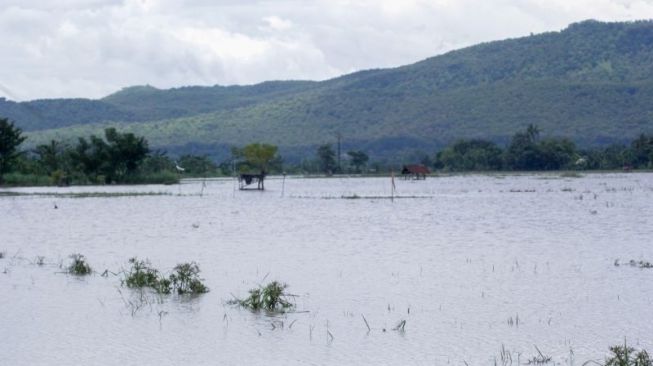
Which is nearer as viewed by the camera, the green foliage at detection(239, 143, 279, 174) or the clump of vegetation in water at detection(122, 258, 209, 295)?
the clump of vegetation in water at detection(122, 258, 209, 295)

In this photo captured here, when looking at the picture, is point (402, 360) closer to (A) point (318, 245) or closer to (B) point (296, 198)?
(A) point (318, 245)

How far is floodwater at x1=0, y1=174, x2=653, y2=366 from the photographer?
16516 mm

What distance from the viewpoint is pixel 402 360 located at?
15.7 metres

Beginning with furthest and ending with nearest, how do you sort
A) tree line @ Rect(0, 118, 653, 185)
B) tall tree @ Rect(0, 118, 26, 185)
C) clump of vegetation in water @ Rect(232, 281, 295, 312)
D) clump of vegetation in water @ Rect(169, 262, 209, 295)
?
tree line @ Rect(0, 118, 653, 185)
tall tree @ Rect(0, 118, 26, 185)
clump of vegetation in water @ Rect(169, 262, 209, 295)
clump of vegetation in water @ Rect(232, 281, 295, 312)

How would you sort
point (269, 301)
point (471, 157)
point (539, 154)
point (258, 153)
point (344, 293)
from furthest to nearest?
point (471, 157)
point (258, 153)
point (539, 154)
point (344, 293)
point (269, 301)

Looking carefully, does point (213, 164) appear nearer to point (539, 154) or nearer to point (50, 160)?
point (539, 154)

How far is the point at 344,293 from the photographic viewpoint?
22312mm

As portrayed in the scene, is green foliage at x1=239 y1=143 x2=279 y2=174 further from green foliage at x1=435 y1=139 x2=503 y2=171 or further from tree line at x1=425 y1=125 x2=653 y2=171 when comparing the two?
tree line at x1=425 y1=125 x2=653 y2=171

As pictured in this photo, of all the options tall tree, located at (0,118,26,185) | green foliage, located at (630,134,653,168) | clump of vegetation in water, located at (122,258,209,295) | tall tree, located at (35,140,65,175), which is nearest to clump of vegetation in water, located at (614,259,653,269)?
clump of vegetation in water, located at (122,258,209,295)

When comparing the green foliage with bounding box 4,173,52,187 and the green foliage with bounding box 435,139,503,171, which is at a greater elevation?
the green foliage with bounding box 435,139,503,171

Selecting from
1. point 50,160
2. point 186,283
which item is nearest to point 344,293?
point 186,283

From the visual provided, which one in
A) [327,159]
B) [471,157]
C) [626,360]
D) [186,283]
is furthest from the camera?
[471,157]

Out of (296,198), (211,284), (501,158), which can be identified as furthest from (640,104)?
(211,284)

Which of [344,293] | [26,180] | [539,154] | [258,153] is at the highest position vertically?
[258,153]
